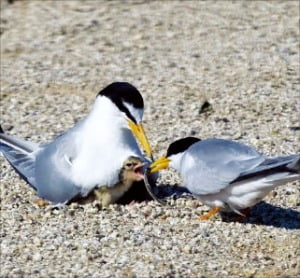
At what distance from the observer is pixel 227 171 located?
519cm

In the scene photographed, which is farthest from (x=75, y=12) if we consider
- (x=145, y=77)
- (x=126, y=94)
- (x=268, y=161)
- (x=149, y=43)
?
(x=268, y=161)

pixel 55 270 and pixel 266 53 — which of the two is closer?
pixel 55 270

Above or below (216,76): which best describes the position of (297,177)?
above

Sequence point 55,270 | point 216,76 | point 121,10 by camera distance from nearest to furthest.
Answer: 1. point 55,270
2. point 216,76
3. point 121,10

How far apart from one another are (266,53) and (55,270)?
3666 millimetres

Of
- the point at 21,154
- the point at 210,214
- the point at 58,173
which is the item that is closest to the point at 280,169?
the point at 210,214

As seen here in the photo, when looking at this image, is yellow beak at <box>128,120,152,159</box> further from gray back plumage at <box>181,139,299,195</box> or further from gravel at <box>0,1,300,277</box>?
gravel at <box>0,1,300,277</box>

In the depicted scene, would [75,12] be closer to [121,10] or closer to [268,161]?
[121,10]

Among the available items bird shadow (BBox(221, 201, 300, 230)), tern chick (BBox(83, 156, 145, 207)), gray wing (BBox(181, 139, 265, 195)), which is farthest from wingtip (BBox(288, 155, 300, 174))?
tern chick (BBox(83, 156, 145, 207))

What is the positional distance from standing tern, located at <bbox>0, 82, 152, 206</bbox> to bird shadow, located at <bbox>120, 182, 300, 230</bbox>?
181mm

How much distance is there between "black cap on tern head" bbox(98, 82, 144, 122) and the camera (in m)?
5.44

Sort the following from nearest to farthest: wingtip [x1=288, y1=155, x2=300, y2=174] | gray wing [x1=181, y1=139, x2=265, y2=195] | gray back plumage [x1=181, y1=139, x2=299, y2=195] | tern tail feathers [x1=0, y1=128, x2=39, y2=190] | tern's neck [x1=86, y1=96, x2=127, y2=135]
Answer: wingtip [x1=288, y1=155, x2=300, y2=174] < gray back plumage [x1=181, y1=139, x2=299, y2=195] < gray wing [x1=181, y1=139, x2=265, y2=195] < tern's neck [x1=86, y1=96, x2=127, y2=135] < tern tail feathers [x1=0, y1=128, x2=39, y2=190]

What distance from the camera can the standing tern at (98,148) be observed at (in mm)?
5473

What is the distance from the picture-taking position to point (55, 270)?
4.84 metres
